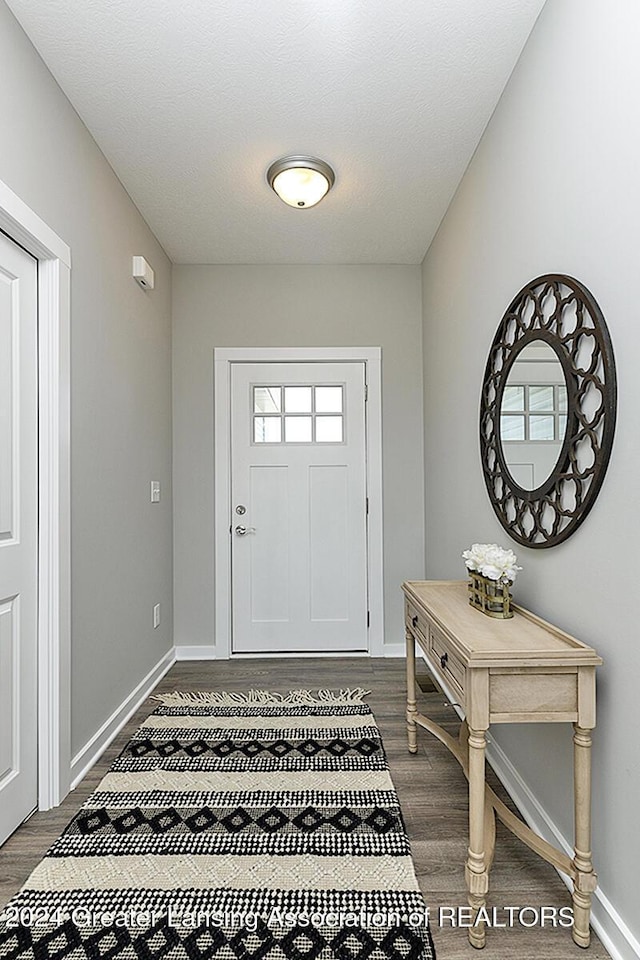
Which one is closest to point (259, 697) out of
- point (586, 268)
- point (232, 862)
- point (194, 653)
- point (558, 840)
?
point (194, 653)

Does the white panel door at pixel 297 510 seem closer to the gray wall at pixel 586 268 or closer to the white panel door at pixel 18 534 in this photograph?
the gray wall at pixel 586 268

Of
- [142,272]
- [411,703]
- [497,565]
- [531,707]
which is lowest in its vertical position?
[411,703]

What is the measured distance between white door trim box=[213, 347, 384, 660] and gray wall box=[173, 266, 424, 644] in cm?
5

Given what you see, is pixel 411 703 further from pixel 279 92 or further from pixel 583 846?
pixel 279 92

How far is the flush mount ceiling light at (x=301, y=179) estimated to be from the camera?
296 centimetres

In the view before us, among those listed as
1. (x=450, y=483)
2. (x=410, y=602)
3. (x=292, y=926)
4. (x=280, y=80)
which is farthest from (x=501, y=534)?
(x=280, y=80)

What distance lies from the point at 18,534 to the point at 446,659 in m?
1.50

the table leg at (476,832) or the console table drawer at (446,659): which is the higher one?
the console table drawer at (446,659)

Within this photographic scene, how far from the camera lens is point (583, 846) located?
63.1 inches

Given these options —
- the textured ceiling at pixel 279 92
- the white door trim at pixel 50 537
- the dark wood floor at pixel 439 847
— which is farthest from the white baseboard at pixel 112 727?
the textured ceiling at pixel 279 92

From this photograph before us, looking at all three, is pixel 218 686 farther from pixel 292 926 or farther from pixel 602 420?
pixel 602 420

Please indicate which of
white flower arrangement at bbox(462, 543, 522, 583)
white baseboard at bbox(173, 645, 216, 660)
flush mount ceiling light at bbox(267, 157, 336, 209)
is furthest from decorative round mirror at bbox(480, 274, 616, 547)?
white baseboard at bbox(173, 645, 216, 660)

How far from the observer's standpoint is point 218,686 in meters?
3.64

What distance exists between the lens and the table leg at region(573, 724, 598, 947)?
1594mm
